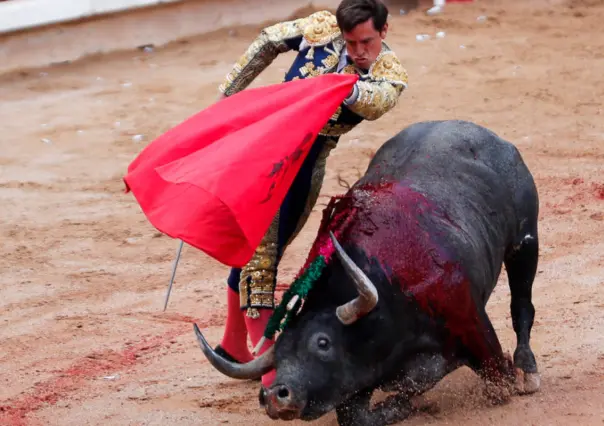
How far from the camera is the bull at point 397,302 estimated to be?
11.2ft

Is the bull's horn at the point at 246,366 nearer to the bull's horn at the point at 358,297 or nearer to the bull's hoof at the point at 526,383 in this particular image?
the bull's horn at the point at 358,297

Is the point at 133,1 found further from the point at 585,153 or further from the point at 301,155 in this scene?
the point at 301,155

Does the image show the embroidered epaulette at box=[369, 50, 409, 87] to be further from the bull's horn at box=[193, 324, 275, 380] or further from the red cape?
the bull's horn at box=[193, 324, 275, 380]

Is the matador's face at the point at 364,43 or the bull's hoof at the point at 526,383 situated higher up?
the matador's face at the point at 364,43

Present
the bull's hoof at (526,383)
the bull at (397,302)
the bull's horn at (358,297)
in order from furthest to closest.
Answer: the bull's hoof at (526,383) < the bull at (397,302) < the bull's horn at (358,297)

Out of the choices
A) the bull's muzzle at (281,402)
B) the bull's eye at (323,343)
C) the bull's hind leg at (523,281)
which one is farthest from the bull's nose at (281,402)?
the bull's hind leg at (523,281)

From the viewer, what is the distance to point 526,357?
156 inches

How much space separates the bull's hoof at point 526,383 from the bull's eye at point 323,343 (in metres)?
0.76

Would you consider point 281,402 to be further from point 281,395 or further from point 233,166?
point 233,166

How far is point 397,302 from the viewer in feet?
11.4

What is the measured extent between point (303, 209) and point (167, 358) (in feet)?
2.72

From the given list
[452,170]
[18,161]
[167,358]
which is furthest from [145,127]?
[452,170]

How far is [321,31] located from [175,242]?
2152 mm

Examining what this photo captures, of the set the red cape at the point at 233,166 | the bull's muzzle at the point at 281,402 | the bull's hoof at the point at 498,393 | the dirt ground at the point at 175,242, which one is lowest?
the dirt ground at the point at 175,242
